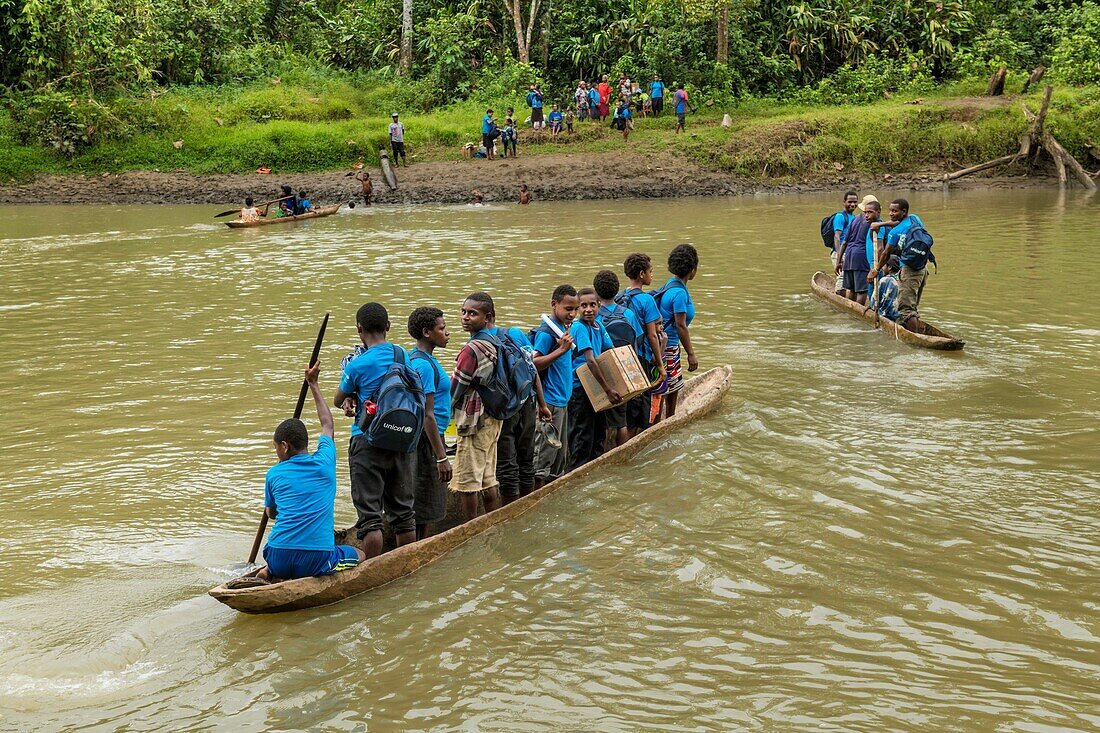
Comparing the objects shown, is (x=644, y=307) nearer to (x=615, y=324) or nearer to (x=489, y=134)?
(x=615, y=324)

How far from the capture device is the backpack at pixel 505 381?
7076 millimetres

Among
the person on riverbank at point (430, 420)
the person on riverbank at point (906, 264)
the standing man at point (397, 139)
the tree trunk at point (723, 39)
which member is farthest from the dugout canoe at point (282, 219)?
the person on riverbank at point (430, 420)

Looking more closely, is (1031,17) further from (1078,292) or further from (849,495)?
(849,495)

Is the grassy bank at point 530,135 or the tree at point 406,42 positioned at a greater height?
the tree at point 406,42

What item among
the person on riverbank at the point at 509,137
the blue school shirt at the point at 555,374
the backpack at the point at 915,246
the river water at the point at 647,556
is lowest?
the river water at the point at 647,556

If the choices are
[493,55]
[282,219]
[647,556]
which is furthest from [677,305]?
[493,55]

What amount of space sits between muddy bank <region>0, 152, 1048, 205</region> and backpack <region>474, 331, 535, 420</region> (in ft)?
78.3

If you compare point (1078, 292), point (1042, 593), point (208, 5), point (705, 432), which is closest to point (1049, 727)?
point (1042, 593)

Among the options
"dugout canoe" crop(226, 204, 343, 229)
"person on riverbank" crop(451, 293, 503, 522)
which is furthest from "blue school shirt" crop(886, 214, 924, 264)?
"dugout canoe" crop(226, 204, 343, 229)

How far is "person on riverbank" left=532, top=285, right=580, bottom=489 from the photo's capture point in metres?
7.75

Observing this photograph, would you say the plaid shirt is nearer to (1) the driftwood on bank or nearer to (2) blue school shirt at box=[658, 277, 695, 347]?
(2) blue school shirt at box=[658, 277, 695, 347]

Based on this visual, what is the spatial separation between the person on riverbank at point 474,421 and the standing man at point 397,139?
2564 cm

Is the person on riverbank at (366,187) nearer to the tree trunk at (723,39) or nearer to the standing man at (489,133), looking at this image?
the standing man at (489,133)

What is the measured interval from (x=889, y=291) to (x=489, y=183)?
19.9 m
